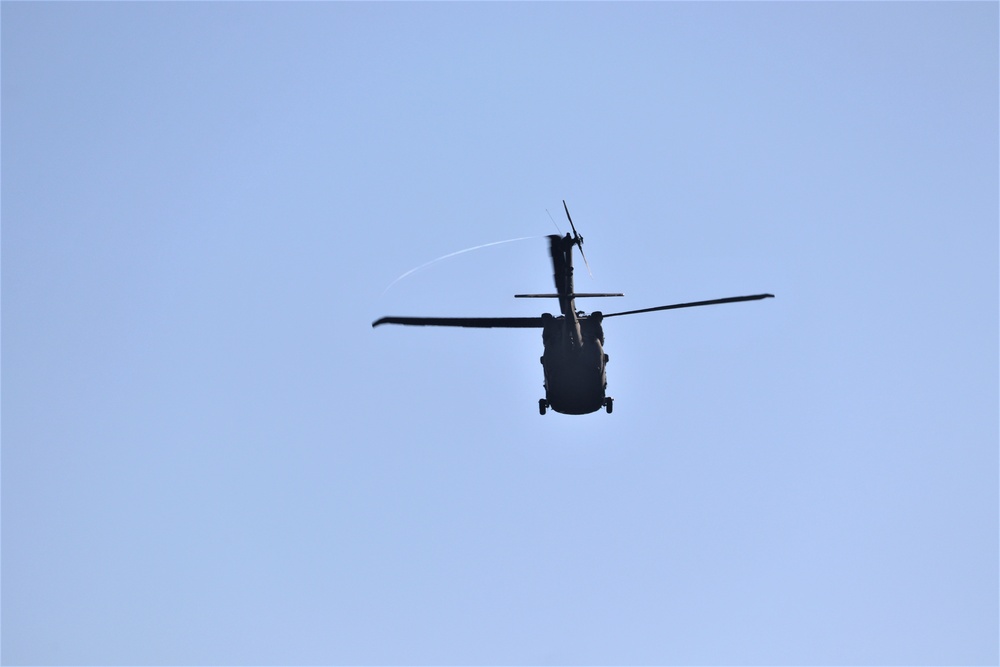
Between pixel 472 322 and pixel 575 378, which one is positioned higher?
pixel 472 322

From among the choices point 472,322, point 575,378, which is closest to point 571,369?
point 575,378

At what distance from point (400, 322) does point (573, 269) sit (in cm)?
796

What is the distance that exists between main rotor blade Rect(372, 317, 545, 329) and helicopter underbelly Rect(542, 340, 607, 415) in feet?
5.56

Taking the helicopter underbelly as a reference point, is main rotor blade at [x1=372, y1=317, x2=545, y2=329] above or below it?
above

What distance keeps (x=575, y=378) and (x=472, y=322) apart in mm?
5307

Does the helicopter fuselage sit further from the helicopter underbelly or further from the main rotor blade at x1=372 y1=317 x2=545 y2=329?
the main rotor blade at x1=372 y1=317 x2=545 y2=329

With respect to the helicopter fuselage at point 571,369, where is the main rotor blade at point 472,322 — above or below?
above

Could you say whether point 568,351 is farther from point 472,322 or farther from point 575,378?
point 472,322

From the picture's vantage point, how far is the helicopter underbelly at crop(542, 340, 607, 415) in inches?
2325

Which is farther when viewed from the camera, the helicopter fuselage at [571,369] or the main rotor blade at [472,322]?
the helicopter fuselage at [571,369]

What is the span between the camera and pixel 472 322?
59.2 metres

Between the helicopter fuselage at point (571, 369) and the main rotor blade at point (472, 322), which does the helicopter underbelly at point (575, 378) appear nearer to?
the helicopter fuselage at point (571, 369)

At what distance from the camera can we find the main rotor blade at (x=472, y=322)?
57.5 metres

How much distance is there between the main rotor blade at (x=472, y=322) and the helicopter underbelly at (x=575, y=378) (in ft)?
5.56
